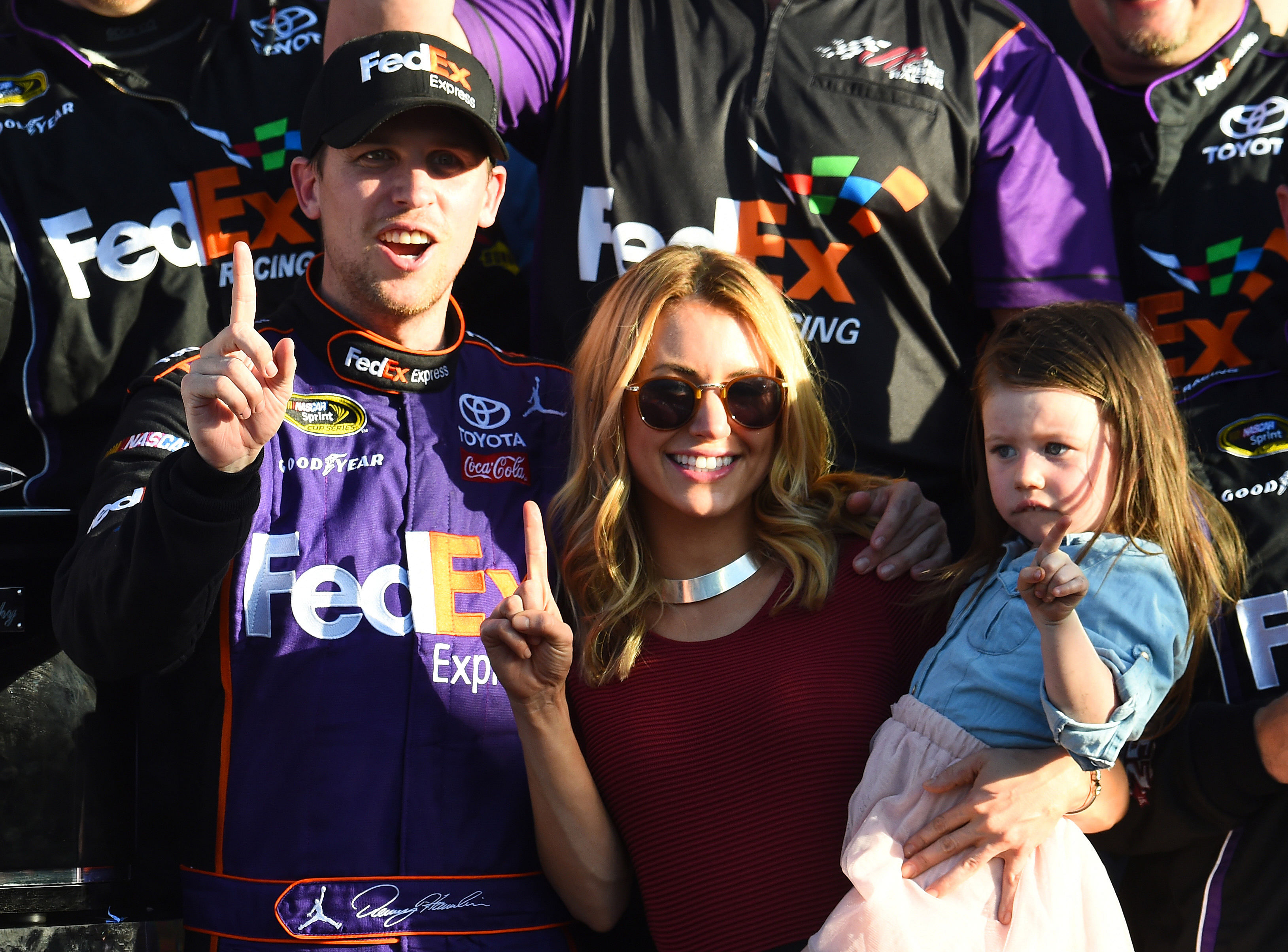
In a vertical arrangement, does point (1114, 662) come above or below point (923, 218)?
below

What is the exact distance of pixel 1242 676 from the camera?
2850mm

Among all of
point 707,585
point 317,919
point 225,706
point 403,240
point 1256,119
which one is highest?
point 1256,119

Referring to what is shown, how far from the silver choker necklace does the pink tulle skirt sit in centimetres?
48

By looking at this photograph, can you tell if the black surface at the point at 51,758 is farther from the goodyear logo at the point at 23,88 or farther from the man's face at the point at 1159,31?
the man's face at the point at 1159,31

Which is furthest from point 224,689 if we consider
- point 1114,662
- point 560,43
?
point 560,43

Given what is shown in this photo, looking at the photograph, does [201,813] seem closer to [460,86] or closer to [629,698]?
[629,698]

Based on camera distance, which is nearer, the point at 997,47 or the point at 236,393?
the point at 236,393

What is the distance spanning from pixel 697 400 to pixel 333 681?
3.11 ft

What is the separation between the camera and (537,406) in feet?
10.2

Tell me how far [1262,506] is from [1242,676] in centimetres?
40

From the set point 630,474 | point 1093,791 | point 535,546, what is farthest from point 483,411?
point 1093,791

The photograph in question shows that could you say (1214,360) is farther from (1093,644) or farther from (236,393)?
(236,393)
